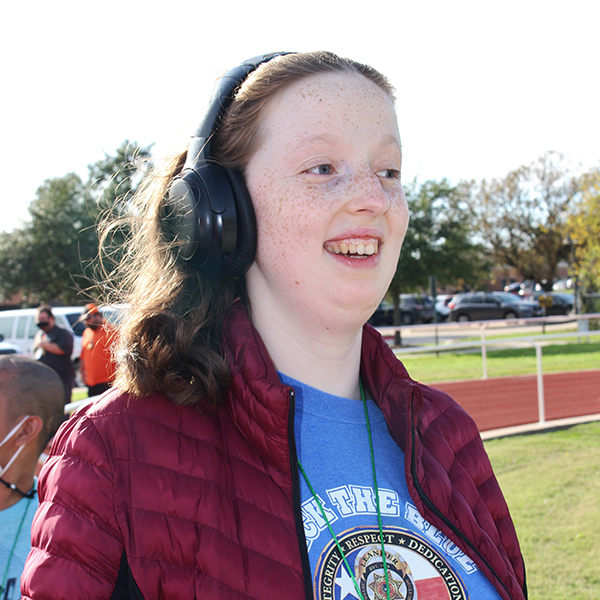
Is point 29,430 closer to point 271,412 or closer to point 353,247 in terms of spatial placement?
point 271,412

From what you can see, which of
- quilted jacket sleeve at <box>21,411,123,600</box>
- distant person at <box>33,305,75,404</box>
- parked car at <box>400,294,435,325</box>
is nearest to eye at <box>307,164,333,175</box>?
quilted jacket sleeve at <box>21,411,123,600</box>

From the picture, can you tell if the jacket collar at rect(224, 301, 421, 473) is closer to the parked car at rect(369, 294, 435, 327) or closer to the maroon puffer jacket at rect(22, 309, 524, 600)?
the maroon puffer jacket at rect(22, 309, 524, 600)

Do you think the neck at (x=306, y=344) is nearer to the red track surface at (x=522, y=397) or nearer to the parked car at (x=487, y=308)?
the red track surface at (x=522, y=397)

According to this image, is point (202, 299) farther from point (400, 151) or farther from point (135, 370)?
point (400, 151)

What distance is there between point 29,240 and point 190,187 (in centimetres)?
3721

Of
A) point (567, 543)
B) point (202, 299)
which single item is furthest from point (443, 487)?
point (567, 543)

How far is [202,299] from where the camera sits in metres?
1.47

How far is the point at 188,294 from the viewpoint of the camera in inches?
58.6

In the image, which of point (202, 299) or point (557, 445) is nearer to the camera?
point (202, 299)

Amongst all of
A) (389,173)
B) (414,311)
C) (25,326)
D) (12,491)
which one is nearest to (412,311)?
(414,311)

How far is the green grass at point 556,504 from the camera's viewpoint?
138 inches

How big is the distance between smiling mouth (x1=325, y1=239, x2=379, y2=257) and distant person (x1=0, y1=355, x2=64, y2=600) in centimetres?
166

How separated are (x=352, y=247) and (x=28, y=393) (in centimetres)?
178

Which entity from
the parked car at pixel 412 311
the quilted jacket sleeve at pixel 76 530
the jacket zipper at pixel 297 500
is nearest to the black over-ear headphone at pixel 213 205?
the jacket zipper at pixel 297 500
